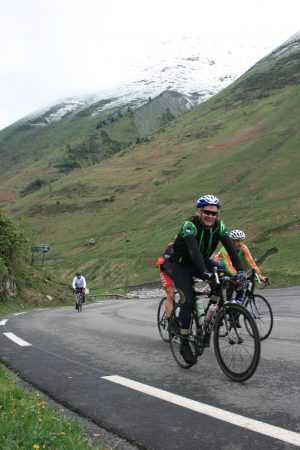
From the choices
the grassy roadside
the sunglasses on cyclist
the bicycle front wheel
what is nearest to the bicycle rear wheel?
the bicycle front wheel

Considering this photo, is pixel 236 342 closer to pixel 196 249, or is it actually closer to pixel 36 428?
pixel 196 249

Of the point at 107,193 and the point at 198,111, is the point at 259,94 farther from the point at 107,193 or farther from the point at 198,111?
the point at 107,193

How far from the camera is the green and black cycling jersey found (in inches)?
271

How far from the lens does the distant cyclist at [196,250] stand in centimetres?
695

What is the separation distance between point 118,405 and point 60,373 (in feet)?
7.29

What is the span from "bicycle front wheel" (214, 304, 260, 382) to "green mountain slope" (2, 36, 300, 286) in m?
26.8

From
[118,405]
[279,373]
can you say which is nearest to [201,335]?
[279,373]

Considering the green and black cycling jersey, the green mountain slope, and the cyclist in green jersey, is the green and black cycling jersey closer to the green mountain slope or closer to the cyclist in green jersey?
the cyclist in green jersey

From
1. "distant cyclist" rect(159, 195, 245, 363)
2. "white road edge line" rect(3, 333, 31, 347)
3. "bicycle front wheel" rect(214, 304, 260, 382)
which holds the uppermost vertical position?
"distant cyclist" rect(159, 195, 245, 363)

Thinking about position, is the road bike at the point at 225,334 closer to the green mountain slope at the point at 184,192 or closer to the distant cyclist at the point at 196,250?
the distant cyclist at the point at 196,250

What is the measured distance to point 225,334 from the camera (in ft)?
21.6

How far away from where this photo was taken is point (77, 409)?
5781 millimetres

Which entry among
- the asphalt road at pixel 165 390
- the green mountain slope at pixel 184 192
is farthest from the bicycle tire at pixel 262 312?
the green mountain slope at pixel 184 192

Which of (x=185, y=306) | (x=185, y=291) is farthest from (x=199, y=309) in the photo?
(x=185, y=291)
